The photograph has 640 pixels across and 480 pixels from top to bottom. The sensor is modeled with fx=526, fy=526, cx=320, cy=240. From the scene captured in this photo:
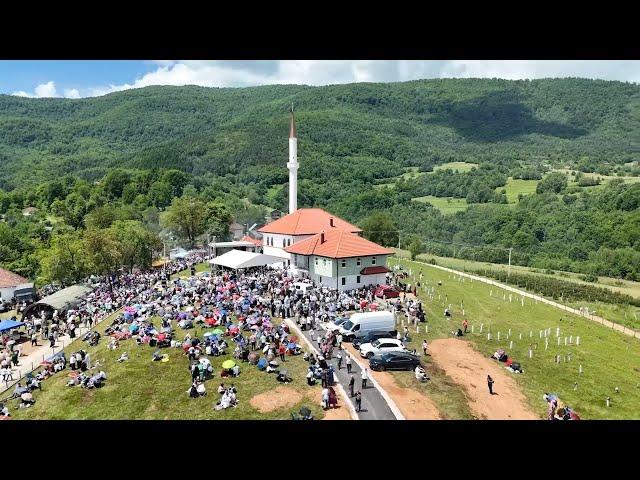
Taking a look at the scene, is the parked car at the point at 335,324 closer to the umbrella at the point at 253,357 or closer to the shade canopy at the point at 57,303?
the umbrella at the point at 253,357

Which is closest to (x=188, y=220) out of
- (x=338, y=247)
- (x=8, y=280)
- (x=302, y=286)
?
(x=8, y=280)

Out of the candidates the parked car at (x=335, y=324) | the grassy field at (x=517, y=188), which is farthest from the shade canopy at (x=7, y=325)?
the grassy field at (x=517, y=188)

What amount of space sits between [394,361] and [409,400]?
10.3 ft

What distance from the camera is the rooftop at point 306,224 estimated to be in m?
48.8

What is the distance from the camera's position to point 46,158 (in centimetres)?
17138

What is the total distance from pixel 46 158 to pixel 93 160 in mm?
18147

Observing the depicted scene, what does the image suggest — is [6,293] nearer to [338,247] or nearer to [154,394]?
[338,247]

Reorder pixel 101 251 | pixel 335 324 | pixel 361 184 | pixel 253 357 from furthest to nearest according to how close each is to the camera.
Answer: pixel 361 184, pixel 101 251, pixel 335 324, pixel 253 357

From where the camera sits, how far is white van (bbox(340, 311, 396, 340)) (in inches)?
1029

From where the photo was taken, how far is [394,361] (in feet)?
74.1

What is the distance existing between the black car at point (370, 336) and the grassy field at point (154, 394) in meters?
3.02
